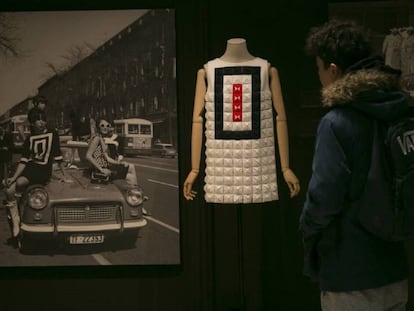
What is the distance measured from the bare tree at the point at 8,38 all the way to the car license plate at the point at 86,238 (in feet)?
3.94

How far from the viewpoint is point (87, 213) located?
155 inches

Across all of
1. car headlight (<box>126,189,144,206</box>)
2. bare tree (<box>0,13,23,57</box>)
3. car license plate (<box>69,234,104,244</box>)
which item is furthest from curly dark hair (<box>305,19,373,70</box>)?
bare tree (<box>0,13,23,57</box>)

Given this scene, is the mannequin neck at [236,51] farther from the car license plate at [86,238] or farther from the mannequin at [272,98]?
the car license plate at [86,238]

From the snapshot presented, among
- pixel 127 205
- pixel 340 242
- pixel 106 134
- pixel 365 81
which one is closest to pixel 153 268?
pixel 127 205

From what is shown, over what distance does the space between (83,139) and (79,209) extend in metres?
0.44

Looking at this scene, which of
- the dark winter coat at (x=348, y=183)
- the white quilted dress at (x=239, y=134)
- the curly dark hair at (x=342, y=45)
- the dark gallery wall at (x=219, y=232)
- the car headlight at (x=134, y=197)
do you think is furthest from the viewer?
the car headlight at (x=134, y=197)

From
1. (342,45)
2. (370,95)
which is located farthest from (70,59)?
(370,95)

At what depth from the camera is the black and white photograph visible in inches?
155

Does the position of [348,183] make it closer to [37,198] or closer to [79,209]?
[79,209]

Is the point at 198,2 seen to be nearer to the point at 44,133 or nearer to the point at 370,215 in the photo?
the point at 44,133

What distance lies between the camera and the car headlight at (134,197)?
397cm

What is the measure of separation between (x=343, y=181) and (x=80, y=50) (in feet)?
7.70

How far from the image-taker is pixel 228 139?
334 centimetres

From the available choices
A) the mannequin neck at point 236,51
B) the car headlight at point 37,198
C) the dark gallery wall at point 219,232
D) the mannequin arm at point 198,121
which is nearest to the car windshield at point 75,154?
the car headlight at point 37,198
